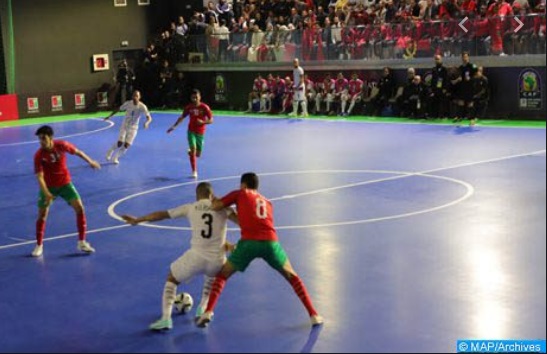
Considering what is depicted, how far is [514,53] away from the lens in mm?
30219

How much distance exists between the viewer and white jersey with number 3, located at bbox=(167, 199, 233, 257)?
1045cm

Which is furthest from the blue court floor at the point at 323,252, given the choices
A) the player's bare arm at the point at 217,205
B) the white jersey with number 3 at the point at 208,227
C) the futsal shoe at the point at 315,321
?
the player's bare arm at the point at 217,205

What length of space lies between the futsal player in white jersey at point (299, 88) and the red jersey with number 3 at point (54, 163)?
70.3 ft

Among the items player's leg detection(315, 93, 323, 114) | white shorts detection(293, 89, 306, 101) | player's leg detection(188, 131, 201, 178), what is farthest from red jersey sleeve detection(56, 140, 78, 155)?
player's leg detection(315, 93, 323, 114)

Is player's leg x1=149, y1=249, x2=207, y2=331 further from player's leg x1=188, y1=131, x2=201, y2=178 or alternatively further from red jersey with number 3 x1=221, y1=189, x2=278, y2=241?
player's leg x1=188, y1=131, x2=201, y2=178

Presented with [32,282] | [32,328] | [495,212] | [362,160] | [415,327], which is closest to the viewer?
[415,327]

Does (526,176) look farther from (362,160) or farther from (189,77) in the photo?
(189,77)

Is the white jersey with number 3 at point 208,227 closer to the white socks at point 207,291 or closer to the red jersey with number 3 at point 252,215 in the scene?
the red jersey with number 3 at point 252,215

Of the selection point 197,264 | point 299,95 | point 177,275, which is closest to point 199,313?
point 177,275

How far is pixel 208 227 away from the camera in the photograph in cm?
1045

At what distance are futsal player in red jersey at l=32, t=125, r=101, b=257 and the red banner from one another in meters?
27.9

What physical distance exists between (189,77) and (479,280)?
110 ft

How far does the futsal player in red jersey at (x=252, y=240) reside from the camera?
1023 centimetres

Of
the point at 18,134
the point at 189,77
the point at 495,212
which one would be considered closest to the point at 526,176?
the point at 495,212
